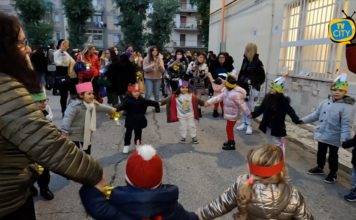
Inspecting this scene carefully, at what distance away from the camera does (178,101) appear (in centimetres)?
733

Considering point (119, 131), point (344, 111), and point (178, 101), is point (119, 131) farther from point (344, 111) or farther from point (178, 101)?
point (344, 111)

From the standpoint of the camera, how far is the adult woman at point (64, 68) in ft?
30.1

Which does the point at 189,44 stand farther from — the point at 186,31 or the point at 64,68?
the point at 64,68

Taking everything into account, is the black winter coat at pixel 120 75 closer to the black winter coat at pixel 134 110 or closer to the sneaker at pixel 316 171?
the black winter coat at pixel 134 110

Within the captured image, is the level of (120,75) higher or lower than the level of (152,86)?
higher

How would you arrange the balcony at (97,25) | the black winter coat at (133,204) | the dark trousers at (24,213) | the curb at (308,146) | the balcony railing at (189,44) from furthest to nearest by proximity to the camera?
the balcony railing at (189,44) < the balcony at (97,25) < the curb at (308,146) < the black winter coat at (133,204) < the dark trousers at (24,213)

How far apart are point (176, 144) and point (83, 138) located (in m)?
2.44

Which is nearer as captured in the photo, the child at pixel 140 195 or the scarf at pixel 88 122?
the child at pixel 140 195

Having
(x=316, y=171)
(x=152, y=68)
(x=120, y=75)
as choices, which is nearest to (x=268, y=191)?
(x=316, y=171)

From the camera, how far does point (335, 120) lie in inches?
205

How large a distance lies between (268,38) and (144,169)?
11.0 metres

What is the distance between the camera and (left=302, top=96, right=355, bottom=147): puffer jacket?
509 centimetres

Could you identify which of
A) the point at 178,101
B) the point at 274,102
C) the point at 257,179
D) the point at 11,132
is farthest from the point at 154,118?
the point at 11,132

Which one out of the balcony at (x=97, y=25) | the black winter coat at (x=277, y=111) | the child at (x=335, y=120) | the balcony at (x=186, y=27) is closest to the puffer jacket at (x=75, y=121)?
the black winter coat at (x=277, y=111)
